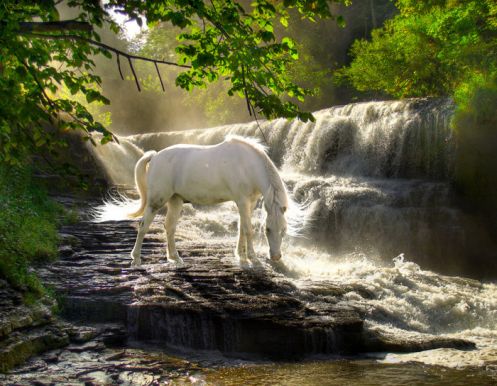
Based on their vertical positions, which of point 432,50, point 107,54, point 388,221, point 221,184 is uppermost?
point 432,50

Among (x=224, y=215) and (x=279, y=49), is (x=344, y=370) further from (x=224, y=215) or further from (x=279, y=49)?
(x=224, y=215)

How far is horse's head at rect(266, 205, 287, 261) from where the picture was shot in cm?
830

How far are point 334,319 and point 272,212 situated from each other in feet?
7.06

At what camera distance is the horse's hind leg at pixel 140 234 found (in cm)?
879

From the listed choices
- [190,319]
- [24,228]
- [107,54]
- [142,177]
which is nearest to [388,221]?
[142,177]

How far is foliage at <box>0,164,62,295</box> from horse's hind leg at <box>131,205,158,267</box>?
4.40 ft

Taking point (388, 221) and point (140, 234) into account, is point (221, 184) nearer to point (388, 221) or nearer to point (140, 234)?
point (140, 234)

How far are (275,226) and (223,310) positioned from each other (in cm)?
203

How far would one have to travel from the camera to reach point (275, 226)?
327 inches

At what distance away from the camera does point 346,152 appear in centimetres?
1964

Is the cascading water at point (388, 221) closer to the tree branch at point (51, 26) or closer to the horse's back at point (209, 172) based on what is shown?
the horse's back at point (209, 172)

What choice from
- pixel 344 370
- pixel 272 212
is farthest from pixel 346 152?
pixel 344 370

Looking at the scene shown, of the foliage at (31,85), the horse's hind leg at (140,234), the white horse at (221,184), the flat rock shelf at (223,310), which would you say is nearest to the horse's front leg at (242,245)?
the white horse at (221,184)

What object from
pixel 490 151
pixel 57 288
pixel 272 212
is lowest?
pixel 57 288
